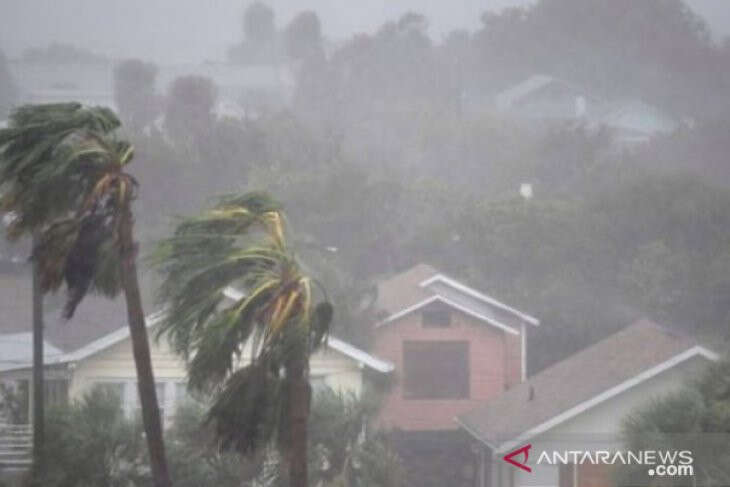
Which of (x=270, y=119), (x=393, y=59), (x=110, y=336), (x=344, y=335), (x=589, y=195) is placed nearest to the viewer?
(x=110, y=336)

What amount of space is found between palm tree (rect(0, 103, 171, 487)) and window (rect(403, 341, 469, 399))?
30.0 feet

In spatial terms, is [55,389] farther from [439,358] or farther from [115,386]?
[439,358]

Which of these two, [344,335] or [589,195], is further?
[589,195]

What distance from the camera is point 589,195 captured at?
93.7 ft

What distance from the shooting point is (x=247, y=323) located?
704 centimetres

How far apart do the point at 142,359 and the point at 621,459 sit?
392cm

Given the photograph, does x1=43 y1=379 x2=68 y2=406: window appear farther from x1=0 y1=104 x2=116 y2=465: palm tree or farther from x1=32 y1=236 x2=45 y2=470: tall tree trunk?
x1=0 y1=104 x2=116 y2=465: palm tree

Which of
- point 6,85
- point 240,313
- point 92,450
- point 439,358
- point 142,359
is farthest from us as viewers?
point 6,85

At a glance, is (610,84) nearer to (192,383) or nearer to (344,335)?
(344,335)

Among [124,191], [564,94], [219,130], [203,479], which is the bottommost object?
[203,479]

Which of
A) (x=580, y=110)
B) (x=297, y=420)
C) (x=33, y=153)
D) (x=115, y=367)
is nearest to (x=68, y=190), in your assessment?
(x=33, y=153)

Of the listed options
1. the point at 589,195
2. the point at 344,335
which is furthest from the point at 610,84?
the point at 344,335

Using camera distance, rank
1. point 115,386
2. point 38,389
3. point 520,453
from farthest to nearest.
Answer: point 115,386 < point 520,453 < point 38,389

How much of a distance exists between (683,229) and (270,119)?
48.6 ft
